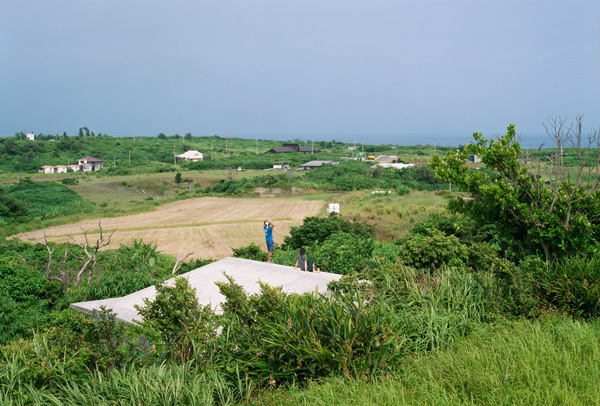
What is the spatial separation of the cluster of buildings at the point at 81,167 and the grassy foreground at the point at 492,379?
90.5m

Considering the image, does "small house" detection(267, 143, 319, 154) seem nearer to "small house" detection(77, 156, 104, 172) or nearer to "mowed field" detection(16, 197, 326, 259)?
"small house" detection(77, 156, 104, 172)

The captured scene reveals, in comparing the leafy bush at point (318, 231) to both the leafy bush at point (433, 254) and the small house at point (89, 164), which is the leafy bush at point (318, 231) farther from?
the small house at point (89, 164)

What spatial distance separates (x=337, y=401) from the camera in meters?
4.29

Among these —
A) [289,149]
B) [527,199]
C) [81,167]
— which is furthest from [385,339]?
[289,149]

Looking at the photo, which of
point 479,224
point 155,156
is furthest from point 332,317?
point 155,156

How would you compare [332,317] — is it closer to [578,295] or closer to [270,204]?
[578,295]

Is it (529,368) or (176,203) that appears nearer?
Result: (529,368)

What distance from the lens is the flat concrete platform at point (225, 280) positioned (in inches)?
368

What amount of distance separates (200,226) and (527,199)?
91.4 ft

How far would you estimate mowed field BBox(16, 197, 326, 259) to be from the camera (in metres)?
28.0

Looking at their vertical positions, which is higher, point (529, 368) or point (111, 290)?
point (529, 368)

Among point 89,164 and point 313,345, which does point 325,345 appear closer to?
point 313,345

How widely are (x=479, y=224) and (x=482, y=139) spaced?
6.06 feet

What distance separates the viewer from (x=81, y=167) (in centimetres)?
8981
